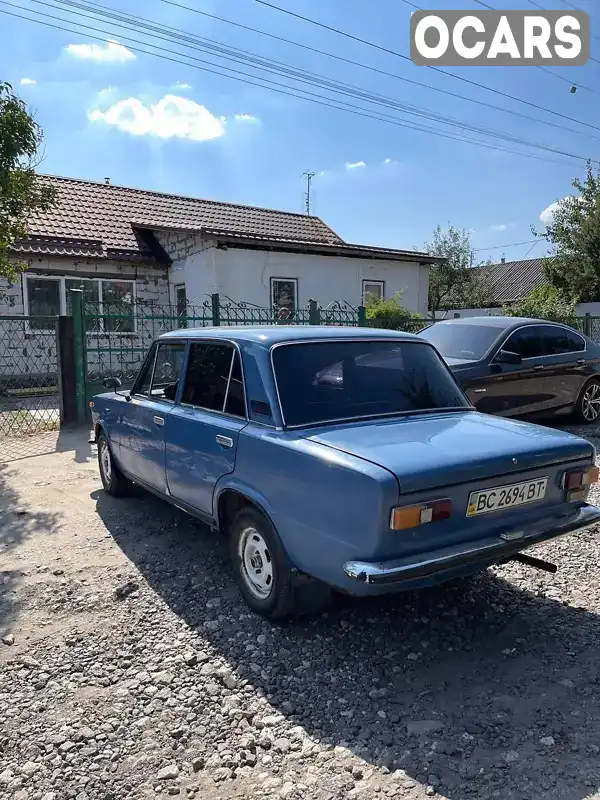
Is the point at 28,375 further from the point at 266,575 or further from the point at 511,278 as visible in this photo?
the point at 511,278

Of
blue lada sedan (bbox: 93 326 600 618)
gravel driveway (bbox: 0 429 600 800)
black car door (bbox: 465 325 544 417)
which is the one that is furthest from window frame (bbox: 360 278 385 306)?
gravel driveway (bbox: 0 429 600 800)

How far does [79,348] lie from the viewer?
29.2 ft

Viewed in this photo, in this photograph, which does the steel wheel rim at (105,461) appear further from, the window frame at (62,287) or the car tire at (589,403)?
the window frame at (62,287)

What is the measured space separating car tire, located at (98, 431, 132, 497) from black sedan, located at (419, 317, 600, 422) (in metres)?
4.16

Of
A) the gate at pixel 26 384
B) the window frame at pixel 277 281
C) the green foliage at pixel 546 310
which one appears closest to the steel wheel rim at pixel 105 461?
the gate at pixel 26 384

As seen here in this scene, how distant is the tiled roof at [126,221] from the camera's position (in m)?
14.1

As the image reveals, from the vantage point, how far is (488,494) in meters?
2.92

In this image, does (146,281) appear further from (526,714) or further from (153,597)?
(526,714)

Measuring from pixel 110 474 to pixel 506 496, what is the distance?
383 centimetres

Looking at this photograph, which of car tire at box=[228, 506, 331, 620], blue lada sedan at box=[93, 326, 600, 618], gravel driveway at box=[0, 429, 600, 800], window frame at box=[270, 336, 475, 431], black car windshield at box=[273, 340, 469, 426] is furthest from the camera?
black car windshield at box=[273, 340, 469, 426]

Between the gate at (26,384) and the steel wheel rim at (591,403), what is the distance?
7802 millimetres

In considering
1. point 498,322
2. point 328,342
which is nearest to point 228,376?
point 328,342

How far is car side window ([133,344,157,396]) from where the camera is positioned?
491cm

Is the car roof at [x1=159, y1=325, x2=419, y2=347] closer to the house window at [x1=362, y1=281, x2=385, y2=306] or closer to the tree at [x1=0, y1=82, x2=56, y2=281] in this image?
the tree at [x1=0, y1=82, x2=56, y2=281]
